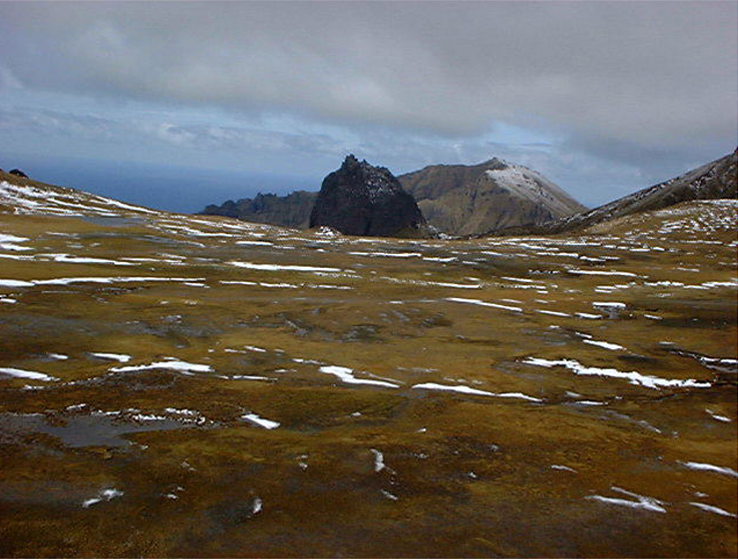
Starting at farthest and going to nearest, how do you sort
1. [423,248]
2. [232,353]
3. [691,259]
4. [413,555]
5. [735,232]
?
1. [735,232]
2. [423,248]
3. [691,259]
4. [232,353]
5. [413,555]

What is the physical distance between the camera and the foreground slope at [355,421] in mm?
13844

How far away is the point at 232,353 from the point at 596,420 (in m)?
18.7

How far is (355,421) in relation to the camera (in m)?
21.6

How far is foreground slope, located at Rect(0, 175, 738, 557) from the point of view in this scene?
545 inches

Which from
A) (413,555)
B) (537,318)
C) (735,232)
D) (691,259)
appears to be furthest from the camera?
(735,232)

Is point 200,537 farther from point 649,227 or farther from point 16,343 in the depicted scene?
point 649,227

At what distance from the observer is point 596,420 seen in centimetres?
2339

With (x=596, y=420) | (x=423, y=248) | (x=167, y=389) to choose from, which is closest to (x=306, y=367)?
(x=167, y=389)

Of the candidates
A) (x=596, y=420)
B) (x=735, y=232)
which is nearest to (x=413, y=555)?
(x=596, y=420)

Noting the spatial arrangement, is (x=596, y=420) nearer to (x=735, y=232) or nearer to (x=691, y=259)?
→ (x=691, y=259)

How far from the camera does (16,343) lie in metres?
29.5

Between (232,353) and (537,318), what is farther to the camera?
(537,318)

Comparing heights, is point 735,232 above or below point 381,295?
above

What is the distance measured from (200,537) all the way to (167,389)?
11.9 meters
